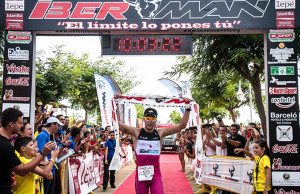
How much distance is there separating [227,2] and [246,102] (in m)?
24.8

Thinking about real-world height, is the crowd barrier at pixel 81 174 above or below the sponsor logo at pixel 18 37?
below

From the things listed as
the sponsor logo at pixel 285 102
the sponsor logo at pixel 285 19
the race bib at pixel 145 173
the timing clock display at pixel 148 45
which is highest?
the sponsor logo at pixel 285 19

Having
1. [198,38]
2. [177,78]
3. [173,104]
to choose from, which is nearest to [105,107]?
[177,78]

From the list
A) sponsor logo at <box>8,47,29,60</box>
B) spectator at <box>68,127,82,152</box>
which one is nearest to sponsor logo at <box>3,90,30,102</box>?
sponsor logo at <box>8,47,29,60</box>

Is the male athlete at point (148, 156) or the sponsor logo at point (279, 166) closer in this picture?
the male athlete at point (148, 156)

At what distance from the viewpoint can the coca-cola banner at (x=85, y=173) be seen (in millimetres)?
9419

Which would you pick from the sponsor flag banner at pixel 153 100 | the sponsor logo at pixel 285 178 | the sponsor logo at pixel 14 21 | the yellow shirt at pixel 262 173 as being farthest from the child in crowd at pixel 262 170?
the sponsor logo at pixel 14 21

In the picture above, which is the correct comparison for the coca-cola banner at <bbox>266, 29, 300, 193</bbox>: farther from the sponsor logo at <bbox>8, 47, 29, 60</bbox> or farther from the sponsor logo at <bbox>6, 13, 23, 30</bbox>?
the sponsor logo at <bbox>6, 13, 23, 30</bbox>

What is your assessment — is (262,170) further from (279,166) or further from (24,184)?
(24,184)

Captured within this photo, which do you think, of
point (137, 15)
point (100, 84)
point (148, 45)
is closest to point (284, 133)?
point (148, 45)

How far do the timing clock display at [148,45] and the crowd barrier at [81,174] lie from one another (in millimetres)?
3194

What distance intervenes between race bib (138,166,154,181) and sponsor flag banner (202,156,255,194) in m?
3.13

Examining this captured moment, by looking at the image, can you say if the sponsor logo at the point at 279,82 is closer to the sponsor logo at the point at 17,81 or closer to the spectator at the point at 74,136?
the spectator at the point at 74,136

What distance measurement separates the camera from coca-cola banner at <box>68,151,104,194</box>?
30.9 feet
